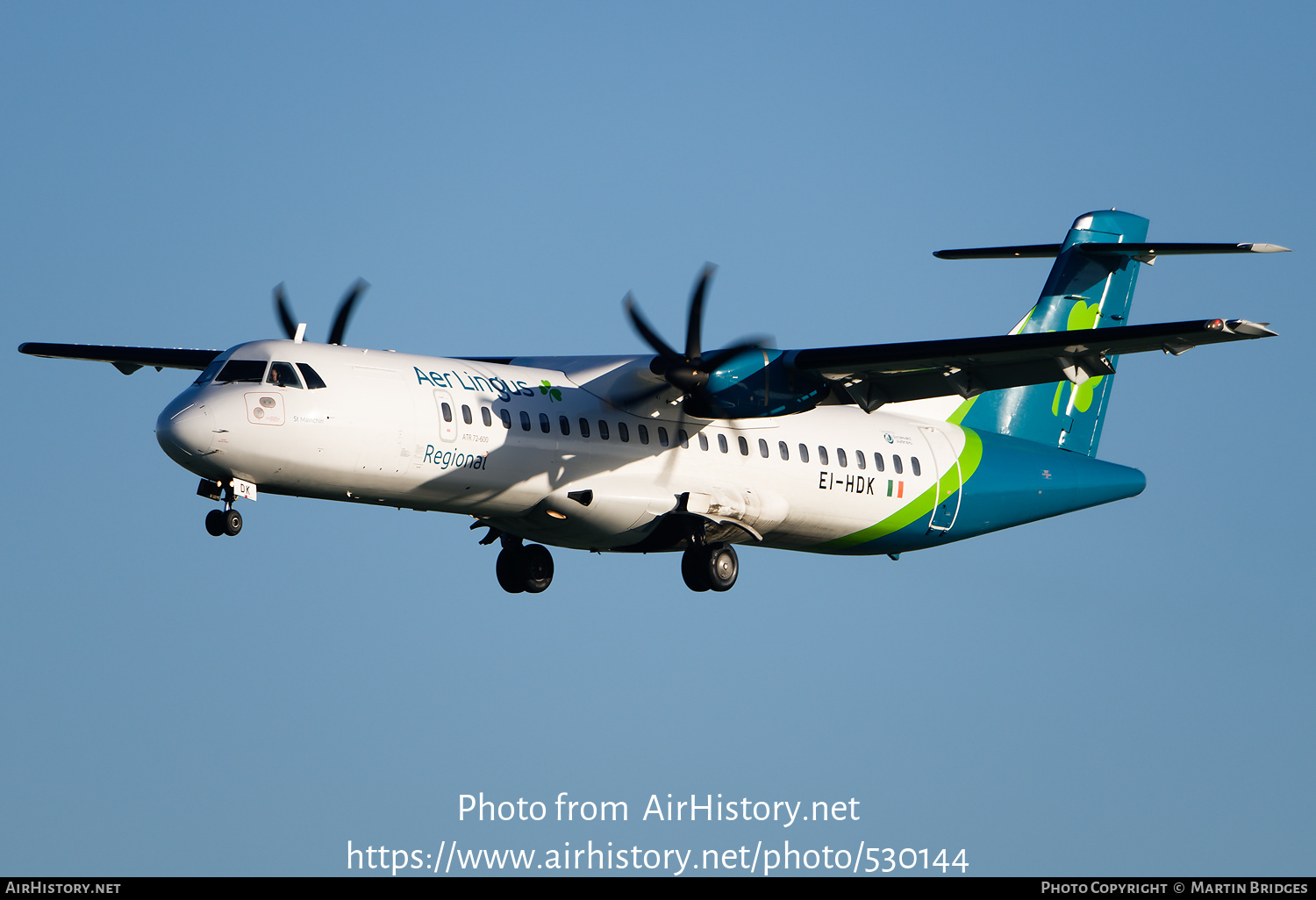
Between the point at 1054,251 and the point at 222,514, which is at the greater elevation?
the point at 1054,251

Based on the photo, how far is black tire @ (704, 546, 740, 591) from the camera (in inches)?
862

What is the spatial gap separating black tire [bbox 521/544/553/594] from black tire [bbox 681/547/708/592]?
2213mm

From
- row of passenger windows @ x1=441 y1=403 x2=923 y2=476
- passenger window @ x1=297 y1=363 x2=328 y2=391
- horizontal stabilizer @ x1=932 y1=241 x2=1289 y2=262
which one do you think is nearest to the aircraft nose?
passenger window @ x1=297 y1=363 x2=328 y2=391

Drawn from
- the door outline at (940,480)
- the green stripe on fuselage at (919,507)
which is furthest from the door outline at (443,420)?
the door outline at (940,480)

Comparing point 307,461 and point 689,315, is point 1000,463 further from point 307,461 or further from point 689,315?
point 307,461

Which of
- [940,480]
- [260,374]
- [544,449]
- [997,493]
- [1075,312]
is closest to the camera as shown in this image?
[260,374]

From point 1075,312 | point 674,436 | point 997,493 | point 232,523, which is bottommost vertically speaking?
point 232,523

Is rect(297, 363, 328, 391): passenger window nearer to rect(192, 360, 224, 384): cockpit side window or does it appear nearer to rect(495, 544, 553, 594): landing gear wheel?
rect(192, 360, 224, 384): cockpit side window

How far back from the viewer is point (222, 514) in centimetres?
1830

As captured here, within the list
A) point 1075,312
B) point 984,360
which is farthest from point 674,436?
point 1075,312

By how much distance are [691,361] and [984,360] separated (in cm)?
388

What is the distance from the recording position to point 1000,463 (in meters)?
25.6

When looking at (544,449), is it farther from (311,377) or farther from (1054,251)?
(1054,251)

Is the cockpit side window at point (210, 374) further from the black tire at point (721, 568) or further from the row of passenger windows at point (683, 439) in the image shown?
the black tire at point (721, 568)
